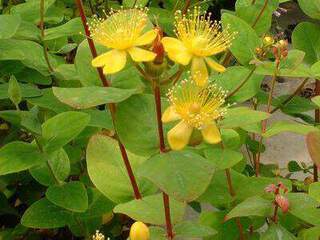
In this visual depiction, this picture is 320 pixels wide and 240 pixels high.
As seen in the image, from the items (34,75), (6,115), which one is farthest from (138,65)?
(34,75)

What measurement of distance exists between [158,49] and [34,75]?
62 centimetres

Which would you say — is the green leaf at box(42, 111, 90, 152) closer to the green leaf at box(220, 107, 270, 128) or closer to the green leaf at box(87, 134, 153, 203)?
the green leaf at box(87, 134, 153, 203)

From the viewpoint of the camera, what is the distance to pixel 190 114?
78cm

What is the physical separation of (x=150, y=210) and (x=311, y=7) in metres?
0.71

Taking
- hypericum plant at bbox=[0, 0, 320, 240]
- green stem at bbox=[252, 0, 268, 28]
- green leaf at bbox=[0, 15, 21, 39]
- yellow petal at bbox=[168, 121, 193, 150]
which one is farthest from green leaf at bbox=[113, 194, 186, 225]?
green stem at bbox=[252, 0, 268, 28]

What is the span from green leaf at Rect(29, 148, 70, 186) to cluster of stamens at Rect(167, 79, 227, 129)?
354 millimetres

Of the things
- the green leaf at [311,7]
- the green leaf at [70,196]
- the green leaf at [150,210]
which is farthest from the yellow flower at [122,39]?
the green leaf at [311,7]

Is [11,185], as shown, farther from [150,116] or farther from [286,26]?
[286,26]

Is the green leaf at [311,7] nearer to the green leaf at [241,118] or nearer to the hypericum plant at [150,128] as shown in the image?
the hypericum plant at [150,128]

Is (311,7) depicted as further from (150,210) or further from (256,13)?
(150,210)

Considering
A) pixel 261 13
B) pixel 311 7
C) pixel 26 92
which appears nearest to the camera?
pixel 26 92

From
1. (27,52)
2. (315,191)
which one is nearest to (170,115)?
(315,191)

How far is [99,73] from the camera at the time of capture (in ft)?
2.87

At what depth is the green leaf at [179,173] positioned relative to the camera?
71 centimetres
